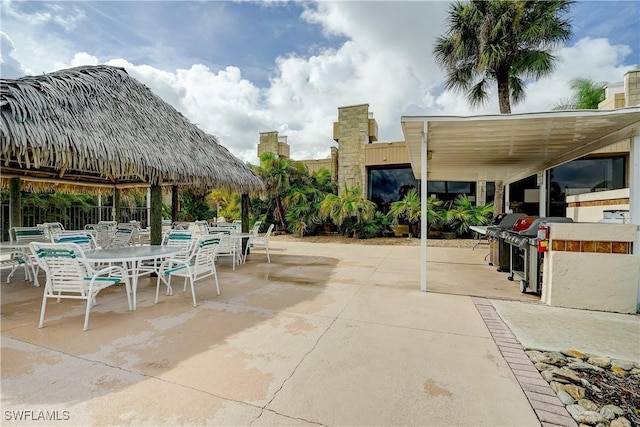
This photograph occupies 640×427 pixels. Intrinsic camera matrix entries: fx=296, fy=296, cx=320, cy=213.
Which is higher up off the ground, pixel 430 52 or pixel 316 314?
pixel 430 52

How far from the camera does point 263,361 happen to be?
275 cm

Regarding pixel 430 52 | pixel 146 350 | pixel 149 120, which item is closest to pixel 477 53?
pixel 430 52

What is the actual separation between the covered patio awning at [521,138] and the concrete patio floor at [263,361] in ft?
6.51

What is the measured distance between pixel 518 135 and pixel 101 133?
7.79 m

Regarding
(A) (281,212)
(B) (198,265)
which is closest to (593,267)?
(B) (198,265)

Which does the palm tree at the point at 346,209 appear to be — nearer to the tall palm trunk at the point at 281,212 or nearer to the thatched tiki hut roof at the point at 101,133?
the tall palm trunk at the point at 281,212

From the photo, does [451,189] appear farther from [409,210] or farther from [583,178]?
[583,178]

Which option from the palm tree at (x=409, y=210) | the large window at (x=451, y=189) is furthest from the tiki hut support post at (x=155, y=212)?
the large window at (x=451, y=189)

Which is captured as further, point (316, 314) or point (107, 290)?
point (107, 290)

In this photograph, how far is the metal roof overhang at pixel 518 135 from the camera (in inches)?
182

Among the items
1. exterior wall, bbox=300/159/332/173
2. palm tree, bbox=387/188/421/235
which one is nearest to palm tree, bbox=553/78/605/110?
palm tree, bbox=387/188/421/235

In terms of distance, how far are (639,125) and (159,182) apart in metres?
8.70

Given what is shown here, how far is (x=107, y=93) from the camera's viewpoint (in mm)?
6059

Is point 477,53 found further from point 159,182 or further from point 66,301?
point 66,301
